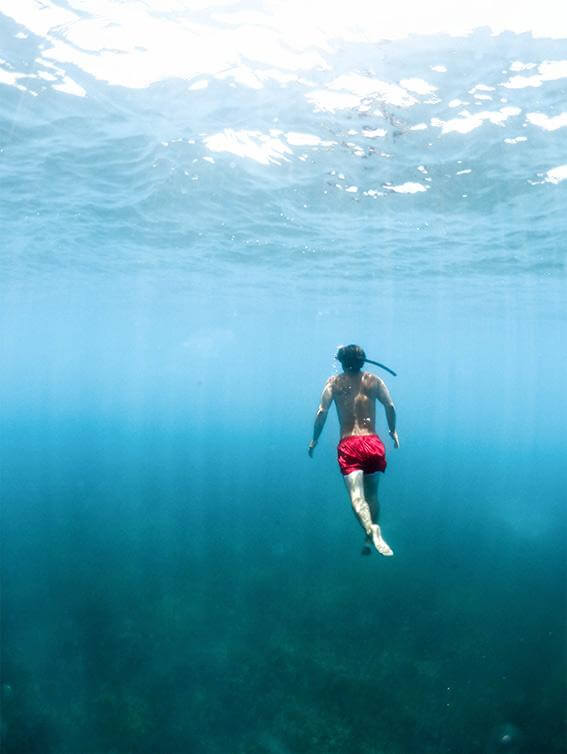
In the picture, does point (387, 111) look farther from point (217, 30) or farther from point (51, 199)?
point (51, 199)

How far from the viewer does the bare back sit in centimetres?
721

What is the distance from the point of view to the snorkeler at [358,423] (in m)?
6.75

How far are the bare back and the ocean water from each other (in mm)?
5259

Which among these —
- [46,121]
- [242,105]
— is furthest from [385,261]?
[46,121]

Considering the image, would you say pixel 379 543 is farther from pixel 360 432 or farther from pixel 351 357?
pixel 351 357

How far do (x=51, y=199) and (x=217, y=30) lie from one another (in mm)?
12270

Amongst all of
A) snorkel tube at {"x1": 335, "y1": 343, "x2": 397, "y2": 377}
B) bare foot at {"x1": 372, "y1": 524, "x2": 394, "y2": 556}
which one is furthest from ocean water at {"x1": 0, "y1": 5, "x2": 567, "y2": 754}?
snorkel tube at {"x1": 335, "y1": 343, "x2": 397, "y2": 377}

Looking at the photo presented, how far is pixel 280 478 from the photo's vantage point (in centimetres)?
2438

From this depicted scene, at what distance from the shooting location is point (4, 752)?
7.45m

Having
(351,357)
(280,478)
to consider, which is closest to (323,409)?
(351,357)

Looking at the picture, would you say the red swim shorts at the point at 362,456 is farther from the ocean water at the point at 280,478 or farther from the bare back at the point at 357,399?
the ocean water at the point at 280,478

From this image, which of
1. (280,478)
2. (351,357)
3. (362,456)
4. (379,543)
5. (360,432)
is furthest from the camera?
A: (280,478)

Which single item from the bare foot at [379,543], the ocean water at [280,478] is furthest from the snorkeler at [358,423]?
the ocean water at [280,478]

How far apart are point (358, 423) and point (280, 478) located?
17794 mm
